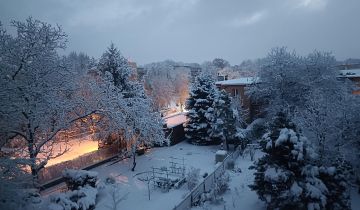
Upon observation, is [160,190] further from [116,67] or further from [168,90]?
[168,90]

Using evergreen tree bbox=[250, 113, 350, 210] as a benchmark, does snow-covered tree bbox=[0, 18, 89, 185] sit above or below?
above

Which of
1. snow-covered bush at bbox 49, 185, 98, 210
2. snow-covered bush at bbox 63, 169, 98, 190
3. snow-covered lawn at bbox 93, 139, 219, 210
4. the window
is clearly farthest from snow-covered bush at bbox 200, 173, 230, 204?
the window

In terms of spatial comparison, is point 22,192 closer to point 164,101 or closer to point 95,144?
point 95,144

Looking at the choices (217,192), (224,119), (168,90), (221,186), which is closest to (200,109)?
(224,119)

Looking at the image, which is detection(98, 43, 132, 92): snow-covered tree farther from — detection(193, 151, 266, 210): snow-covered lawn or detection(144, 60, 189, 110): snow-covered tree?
detection(144, 60, 189, 110): snow-covered tree

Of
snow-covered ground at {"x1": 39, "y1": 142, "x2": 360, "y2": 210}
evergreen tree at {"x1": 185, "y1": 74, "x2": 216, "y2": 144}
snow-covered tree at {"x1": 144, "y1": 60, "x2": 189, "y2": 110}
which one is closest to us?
snow-covered ground at {"x1": 39, "y1": 142, "x2": 360, "y2": 210}

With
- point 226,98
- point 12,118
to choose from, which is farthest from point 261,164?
point 226,98

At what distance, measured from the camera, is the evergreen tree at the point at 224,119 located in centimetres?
2602

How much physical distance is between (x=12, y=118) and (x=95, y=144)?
1475cm

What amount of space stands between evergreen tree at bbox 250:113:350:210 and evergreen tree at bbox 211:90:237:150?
13.0 meters

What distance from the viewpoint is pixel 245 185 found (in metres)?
16.9

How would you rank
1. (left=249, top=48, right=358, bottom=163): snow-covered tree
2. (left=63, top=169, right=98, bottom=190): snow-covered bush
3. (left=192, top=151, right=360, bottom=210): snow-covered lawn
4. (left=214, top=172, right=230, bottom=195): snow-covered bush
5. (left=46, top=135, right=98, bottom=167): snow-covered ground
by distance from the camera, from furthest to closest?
(left=249, top=48, right=358, bottom=163): snow-covered tree, (left=46, top=135, right=98, bottom=167): snow-covered ground, (left=214, top=172, right=230, bottom=195): snow-covered bush, (left=63, top=169, right=98, bottom=190): snow-covered bush, (left=192, top=151, right=360, bottom=210): snow-covered lawn

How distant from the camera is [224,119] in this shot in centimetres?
2623

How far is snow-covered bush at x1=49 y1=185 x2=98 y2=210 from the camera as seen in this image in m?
12.3
